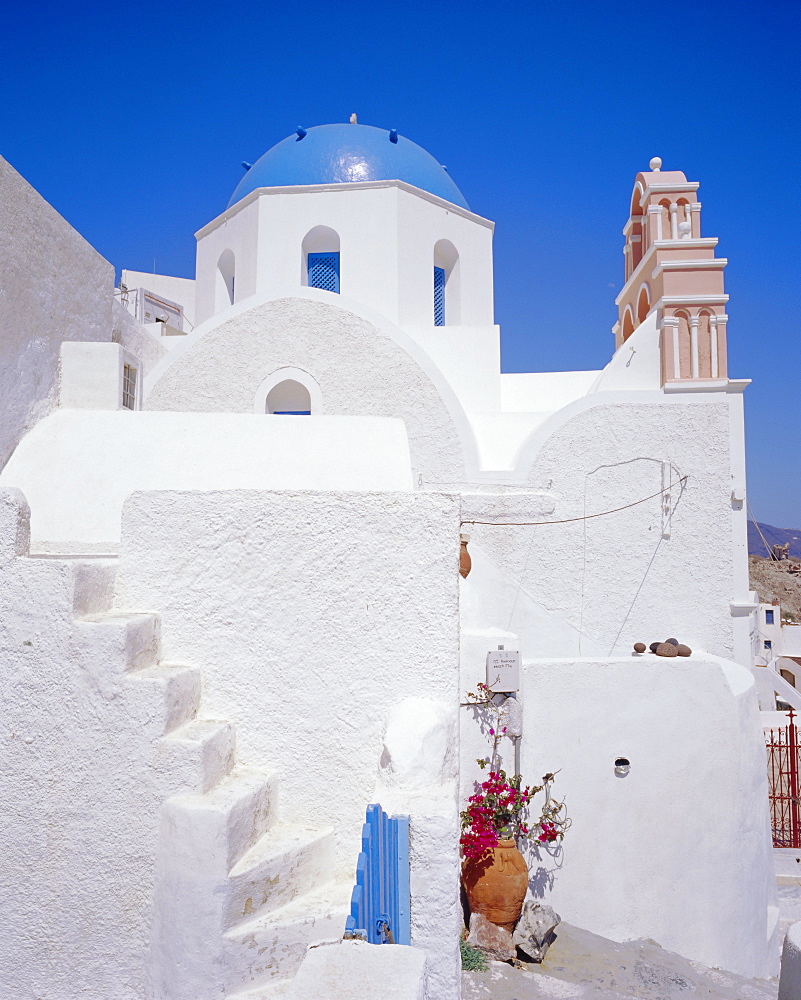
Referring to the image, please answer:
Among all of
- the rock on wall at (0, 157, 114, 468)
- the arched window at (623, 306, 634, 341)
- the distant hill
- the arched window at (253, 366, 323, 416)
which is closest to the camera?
the rock on wall at (0, 157, 114, 468)

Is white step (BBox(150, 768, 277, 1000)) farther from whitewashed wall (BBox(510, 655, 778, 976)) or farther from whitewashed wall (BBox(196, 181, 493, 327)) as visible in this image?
whitewashed wall (BBox(196, 181, 493, 327))

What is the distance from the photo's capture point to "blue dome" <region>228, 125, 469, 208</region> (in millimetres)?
10578

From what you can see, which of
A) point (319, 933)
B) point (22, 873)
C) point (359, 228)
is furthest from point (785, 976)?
point (359, 228)

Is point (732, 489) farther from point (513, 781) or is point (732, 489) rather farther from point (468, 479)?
point (513, 781)

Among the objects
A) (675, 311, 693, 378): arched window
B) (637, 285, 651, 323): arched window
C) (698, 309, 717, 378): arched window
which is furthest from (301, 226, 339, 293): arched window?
(698, 309, 717, 378): arched window

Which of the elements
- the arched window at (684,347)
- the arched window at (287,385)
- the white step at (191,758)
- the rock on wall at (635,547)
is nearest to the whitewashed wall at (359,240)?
the arched window at (287,385)

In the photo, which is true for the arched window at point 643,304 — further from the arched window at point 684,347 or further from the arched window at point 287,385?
the arched window at point 287,385

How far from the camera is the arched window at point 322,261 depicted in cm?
1040

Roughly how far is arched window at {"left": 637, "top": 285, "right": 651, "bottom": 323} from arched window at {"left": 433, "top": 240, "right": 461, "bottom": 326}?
2.44 meters

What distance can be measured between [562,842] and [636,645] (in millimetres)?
2730

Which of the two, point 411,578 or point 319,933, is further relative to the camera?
point 411,578

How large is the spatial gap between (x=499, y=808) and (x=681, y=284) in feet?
20.7

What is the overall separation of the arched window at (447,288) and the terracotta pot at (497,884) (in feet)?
25.1

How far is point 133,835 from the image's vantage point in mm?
3113
